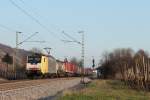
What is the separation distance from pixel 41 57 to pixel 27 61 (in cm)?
223

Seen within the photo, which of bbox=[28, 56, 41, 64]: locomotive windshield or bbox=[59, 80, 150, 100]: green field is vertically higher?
bbox=[28, 56, 41, 64]: locomotive windshield

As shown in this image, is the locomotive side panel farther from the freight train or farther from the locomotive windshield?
the locomotive windshield

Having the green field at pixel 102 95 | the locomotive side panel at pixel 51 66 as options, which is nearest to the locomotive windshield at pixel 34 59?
the locomotive side panel at pixel 51 66

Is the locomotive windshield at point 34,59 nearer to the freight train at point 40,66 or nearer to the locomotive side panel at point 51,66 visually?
the freight train at point 40,66

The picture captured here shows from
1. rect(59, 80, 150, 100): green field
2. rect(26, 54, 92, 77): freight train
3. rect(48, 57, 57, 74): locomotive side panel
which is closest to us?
rect(59, 80, 150, 100): green field

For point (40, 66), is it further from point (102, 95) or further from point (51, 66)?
point (102, 95)

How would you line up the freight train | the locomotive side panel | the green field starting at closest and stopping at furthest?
the green field → the freight train → the locomotive side panel

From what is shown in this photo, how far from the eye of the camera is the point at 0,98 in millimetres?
26000

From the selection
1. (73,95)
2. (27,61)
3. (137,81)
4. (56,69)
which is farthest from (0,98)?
(56,69)

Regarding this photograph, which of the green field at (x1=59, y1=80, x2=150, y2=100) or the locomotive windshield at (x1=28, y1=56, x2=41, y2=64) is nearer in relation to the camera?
the green field at (x1=59, y1=80, x2=150, y2=100)

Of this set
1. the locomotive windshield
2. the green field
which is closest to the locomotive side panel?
the locomotive windshield

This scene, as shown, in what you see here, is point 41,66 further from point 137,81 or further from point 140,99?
point 140,99

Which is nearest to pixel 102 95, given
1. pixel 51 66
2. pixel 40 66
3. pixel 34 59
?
pixel 40 66

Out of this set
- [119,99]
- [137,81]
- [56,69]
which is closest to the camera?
[119,99]
